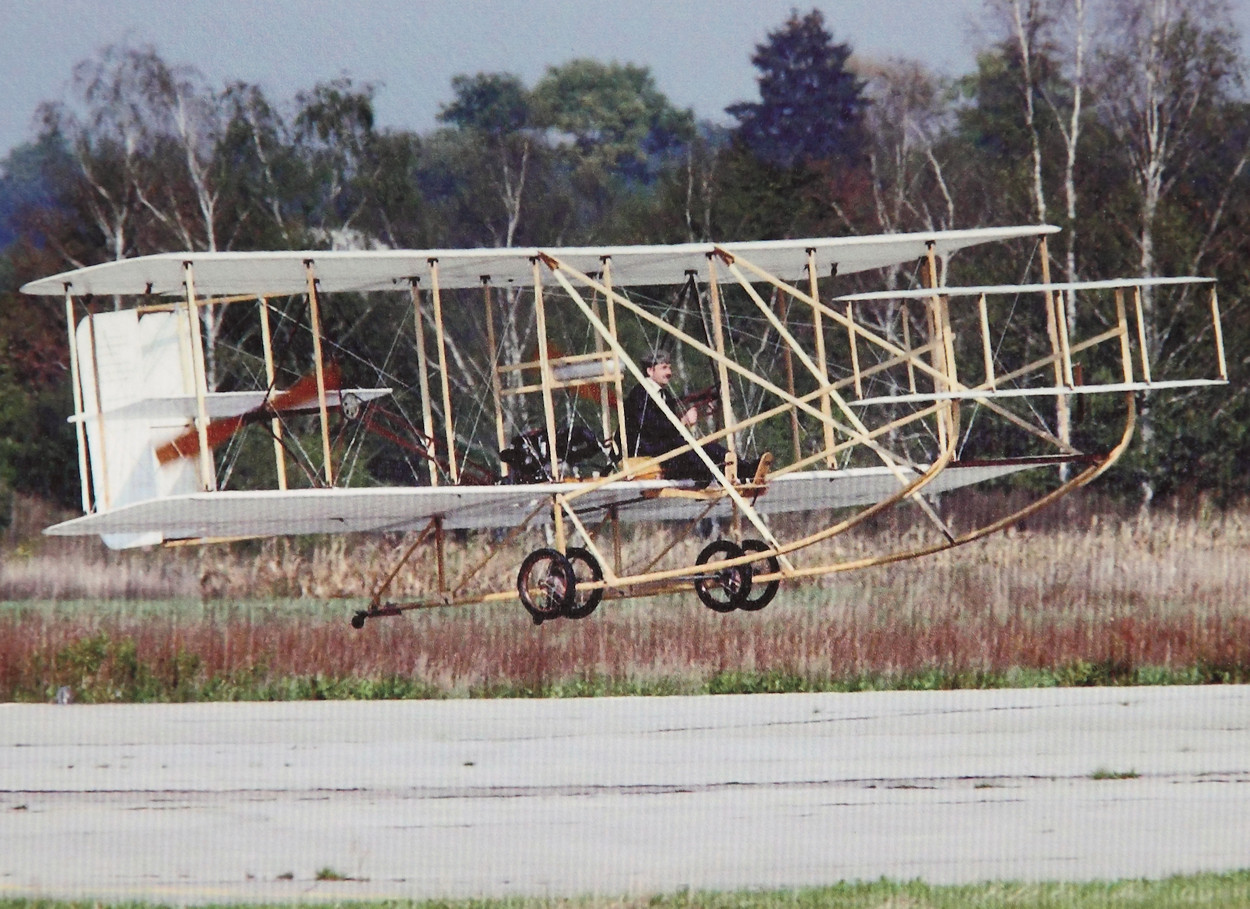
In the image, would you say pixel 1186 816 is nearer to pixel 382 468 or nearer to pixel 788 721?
pixel 788 721

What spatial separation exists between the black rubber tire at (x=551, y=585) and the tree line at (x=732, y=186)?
18.2 meters

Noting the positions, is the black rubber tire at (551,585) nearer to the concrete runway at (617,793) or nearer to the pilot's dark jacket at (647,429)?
the pilot's dark jacket at (647,429)

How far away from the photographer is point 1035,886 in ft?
49.1

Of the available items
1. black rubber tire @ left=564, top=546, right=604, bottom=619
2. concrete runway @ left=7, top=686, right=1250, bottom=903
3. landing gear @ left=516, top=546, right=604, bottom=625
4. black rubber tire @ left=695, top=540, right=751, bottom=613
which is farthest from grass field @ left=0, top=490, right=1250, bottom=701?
landing gear @ left=516, top=546, right=604, bottom=625

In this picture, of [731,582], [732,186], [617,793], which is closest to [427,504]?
[731,582]

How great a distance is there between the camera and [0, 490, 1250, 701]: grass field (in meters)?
27.3

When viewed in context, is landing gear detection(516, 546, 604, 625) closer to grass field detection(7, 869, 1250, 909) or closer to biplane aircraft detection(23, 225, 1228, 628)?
biplane aircraft detection(23, 225, 1228, 628)

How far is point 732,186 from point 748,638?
1489 centimetres

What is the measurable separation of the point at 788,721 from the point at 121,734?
9.03 meters

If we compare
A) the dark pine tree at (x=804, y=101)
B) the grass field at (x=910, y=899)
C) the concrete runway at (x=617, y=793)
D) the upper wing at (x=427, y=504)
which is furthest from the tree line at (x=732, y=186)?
the grass field at (x=910, y=899)

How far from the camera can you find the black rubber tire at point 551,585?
1622cm

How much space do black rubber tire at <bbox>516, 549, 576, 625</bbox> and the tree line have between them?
1822 cm

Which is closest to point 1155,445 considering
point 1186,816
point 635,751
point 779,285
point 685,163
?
point 685,163

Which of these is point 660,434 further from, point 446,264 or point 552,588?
point 446,264
